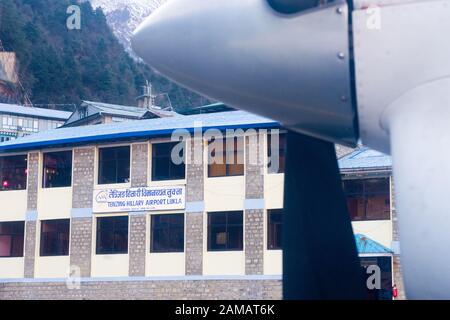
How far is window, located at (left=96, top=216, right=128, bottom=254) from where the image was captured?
1675 centimetres

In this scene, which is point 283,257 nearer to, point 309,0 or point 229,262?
point 309,0

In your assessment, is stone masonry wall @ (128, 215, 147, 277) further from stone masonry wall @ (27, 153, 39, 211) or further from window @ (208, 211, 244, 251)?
stone masonry wall @ (27, 153, 39, 211)

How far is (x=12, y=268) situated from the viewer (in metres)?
17.7

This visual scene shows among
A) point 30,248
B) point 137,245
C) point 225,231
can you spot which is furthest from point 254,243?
point 30,248

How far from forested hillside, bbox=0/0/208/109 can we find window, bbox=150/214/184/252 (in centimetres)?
1589

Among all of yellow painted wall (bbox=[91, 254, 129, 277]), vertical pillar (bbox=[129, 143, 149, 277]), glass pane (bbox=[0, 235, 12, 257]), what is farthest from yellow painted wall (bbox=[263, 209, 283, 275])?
glass pane (bbox=[0, 235, 12, 257])

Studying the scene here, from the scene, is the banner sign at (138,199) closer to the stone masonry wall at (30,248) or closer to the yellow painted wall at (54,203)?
the yellow painted wall at (54,203)

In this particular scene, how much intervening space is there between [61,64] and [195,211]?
21.0m

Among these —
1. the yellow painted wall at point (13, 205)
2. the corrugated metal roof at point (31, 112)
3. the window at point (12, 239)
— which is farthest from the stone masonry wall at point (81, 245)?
the corrugated metal roof at point (31, 112)

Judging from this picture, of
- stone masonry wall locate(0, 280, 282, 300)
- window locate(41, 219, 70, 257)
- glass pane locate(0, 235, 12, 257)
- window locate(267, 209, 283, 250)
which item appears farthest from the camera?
glass pane locate(0, 235, 12, 257)

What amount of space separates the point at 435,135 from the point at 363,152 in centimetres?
1397

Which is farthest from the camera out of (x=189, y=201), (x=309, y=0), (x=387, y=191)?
Answer: (x=189, y=201)
